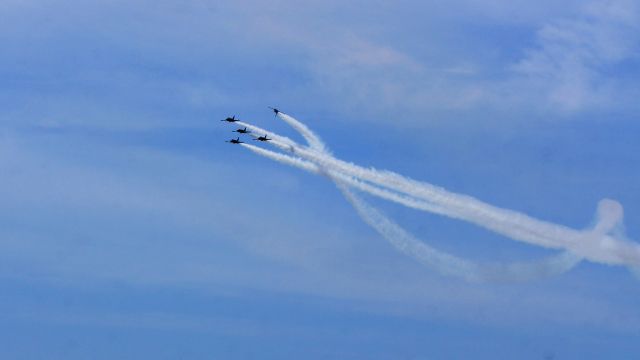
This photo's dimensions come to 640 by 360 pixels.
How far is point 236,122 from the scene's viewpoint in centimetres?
13438

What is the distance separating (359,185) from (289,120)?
15.0 meters

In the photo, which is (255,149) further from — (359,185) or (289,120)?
(359,185)

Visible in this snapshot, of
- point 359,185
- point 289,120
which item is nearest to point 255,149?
point 289,120

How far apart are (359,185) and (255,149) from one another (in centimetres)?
1628

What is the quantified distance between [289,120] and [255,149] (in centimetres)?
644

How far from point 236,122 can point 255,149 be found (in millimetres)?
7486

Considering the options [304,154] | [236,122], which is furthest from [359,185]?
[236,122]

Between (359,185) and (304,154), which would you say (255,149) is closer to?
(304,154)

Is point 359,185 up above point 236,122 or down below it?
below

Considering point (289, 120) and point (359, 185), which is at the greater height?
point (289, 120)

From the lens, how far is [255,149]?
129 metres

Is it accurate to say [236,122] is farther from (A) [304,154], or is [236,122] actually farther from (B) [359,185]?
(B) [359,185]

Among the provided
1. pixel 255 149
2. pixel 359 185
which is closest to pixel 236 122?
pixel 255 149

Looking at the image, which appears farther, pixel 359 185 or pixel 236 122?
pixel 236 122
